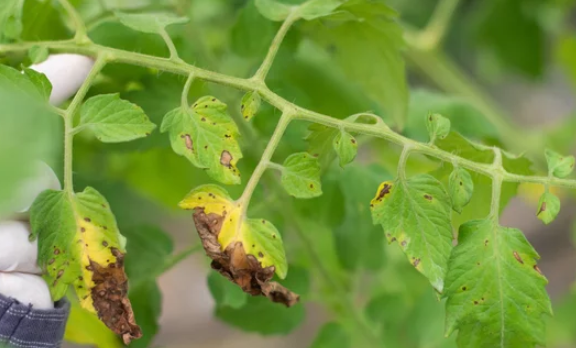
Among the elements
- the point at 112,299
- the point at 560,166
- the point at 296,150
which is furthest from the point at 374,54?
the point at 112,299

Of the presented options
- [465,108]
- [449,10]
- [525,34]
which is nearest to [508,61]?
[525,34]

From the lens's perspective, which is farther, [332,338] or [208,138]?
[332,338]

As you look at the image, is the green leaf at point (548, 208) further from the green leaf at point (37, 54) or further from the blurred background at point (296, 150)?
the green leaf at point (37, 54)

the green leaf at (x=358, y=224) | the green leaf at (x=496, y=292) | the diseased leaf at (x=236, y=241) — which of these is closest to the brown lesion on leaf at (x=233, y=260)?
the diseased leaf at (x=236, y=241)

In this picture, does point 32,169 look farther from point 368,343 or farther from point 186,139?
point 368,343

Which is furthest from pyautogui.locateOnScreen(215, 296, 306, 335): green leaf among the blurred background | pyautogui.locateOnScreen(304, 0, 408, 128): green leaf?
pyautogui.locateOnScreen(304, 0, 408, 128): green leaf

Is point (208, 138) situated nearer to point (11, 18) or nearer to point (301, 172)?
point (301, 172)

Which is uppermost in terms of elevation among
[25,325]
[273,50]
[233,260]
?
[273,50]

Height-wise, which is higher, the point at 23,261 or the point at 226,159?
the point at 226,159
